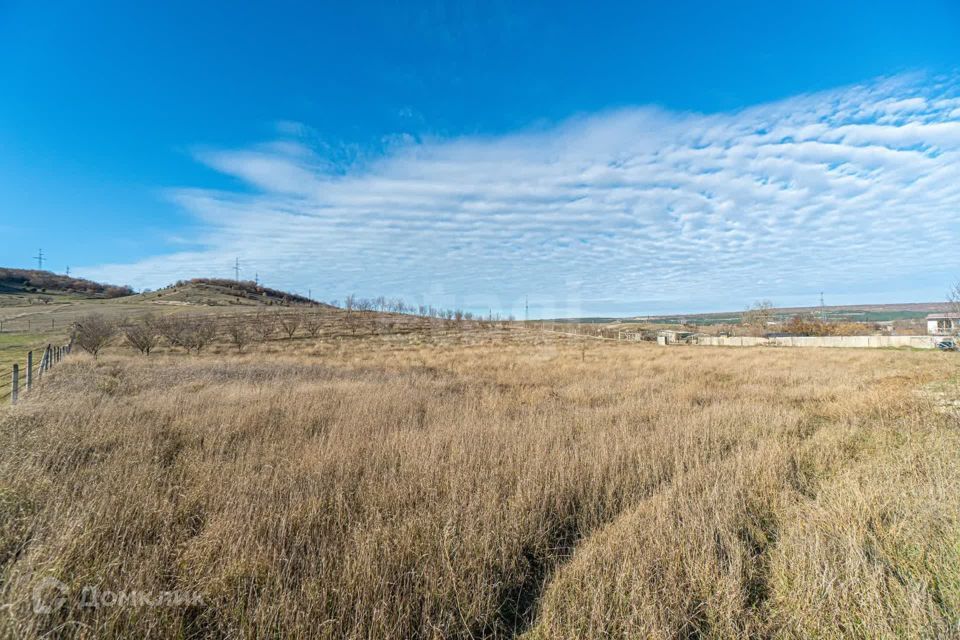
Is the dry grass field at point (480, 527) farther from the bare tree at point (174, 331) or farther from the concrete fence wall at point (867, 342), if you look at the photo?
the concrete fence wall at point (867, 342)

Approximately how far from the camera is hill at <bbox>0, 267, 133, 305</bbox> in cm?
8431

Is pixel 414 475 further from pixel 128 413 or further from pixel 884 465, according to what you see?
pixel 128 413

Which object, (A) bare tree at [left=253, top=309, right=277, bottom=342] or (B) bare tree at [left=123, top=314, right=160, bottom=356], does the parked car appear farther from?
(A) bare tree at [left=253, top=309, right=277, bottom=342]

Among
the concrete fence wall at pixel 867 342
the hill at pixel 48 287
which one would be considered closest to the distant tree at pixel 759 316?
the concrete fence wall at pixel 867 342

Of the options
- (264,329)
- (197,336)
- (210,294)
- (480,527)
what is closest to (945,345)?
(480,527)

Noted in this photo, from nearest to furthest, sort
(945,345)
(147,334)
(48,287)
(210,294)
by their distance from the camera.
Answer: (147,334) → (945,345) → (210,294) → (48,287)

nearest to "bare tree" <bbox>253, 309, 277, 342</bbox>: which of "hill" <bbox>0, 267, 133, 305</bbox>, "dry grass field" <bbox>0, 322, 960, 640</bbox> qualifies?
"dry grass field" <bbox>0, 322, 960, 640</bbox>

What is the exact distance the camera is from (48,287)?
10056cm

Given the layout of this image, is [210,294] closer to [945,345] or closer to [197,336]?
[197,336]

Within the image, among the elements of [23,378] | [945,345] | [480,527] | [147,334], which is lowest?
[23,378]

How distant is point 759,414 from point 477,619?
765 centimetres

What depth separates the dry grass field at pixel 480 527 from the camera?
2381mm

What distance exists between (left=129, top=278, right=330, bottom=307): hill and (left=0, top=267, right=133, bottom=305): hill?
1368 cm

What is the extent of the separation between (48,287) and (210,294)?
51.8 m
